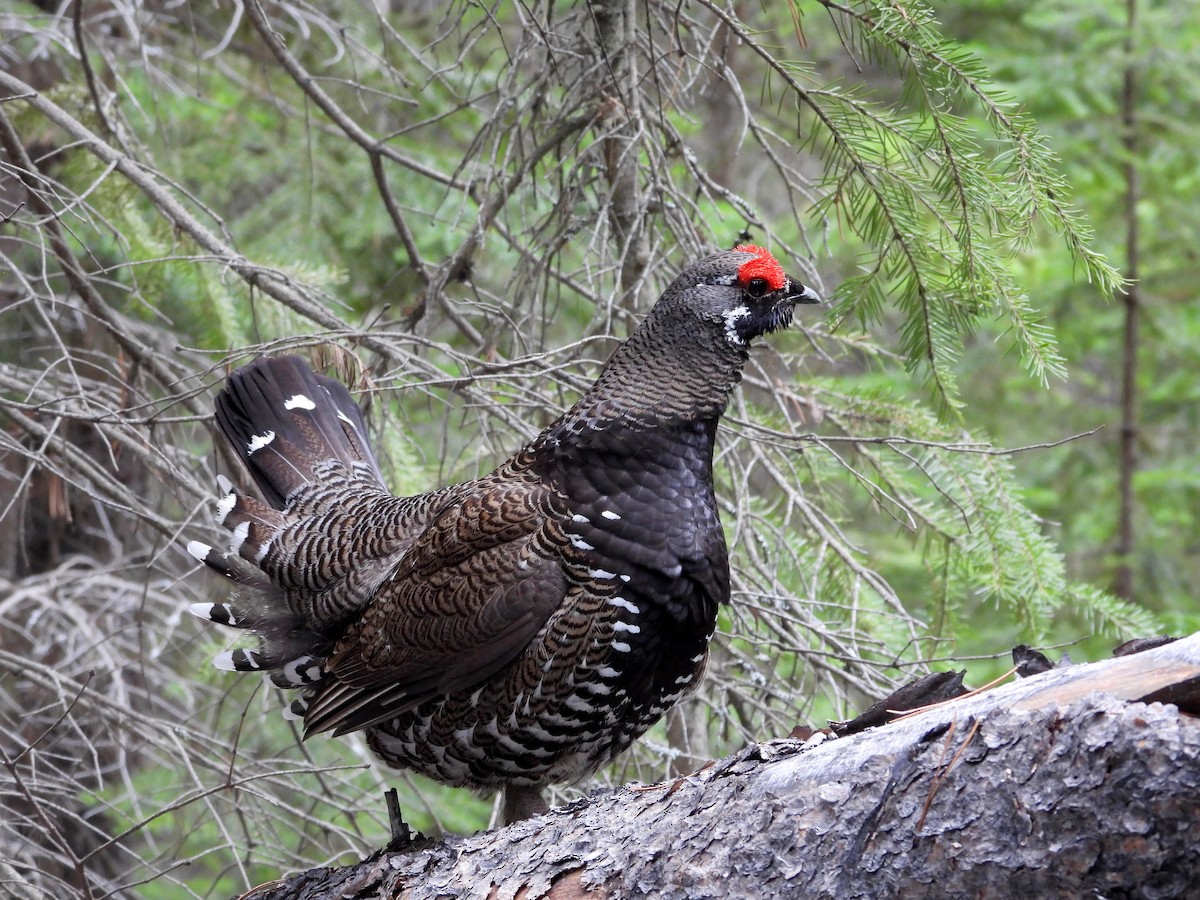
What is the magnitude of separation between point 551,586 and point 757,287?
110 centimetres

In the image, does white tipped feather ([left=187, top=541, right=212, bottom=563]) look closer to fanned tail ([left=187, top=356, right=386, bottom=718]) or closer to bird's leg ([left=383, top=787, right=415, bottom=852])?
fanned tail ([left=187, top=356, right=386, bottom=718])

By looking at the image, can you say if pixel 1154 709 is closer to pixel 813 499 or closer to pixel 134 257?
pixel 813 499

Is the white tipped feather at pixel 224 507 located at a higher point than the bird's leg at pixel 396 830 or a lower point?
higher

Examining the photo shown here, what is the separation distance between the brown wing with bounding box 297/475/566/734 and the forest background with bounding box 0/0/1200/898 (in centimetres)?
28

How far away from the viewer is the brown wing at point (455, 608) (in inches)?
127

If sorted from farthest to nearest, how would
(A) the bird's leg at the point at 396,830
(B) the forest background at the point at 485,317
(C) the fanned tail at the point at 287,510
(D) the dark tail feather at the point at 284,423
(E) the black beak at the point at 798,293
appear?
(D) the dark tail feather at the point at 284,423
(C) the fanned tail at the point at 287,510
(E) the black beak at the point at 798,293
(B) the forest background at the point at 485,317
(A) the bird's leg at the point at 396,830

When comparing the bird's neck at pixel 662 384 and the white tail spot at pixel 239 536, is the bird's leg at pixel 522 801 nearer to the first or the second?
the bird's neck at pixel 662 384

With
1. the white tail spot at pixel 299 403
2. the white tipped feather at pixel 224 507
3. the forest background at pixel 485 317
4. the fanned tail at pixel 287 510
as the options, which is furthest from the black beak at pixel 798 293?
the white tipped feather at pixel 224 507

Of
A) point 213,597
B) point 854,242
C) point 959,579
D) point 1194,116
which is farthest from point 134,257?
point 1194,116

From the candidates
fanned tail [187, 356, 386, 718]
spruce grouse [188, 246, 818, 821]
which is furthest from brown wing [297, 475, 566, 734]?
fanned tail [187, 356, 386, 718]

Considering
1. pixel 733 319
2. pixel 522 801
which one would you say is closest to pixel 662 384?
pixel 733 319

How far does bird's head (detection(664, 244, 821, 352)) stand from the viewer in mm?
3430

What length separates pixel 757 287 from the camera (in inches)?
135

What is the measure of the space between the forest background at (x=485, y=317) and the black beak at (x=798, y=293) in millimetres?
131
